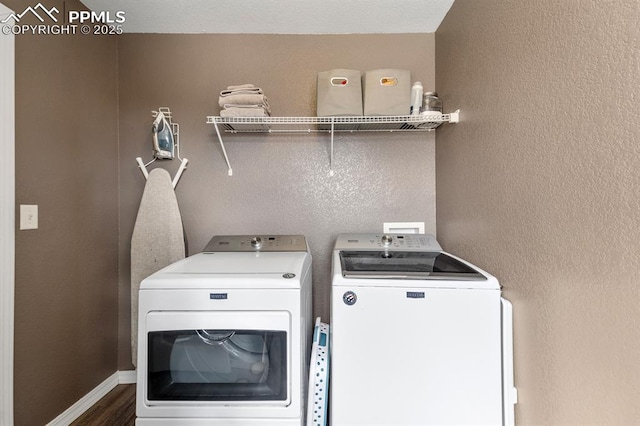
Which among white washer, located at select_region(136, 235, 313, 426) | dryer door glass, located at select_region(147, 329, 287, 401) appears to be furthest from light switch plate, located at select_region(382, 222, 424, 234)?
dryer door glass, located at select_region(147, 329, 287, 401)

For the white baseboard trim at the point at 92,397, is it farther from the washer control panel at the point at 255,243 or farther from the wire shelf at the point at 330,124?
Answer: the wire shelf at the point at 330,124

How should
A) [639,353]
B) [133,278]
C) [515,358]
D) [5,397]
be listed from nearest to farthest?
[639,353], [515,358], [5,397], [133,278]

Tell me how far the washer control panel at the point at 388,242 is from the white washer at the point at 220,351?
25.9 inches

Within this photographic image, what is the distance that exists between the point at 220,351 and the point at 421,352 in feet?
2.70

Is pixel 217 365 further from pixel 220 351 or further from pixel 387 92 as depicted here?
pixel 387 92

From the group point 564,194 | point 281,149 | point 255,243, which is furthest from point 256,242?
point 564,194

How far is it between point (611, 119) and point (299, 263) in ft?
4.06

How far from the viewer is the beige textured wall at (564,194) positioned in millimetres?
779

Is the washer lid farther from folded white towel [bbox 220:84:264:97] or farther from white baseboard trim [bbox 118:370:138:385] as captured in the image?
white baseboard trim [bbox 118:370:138:385]

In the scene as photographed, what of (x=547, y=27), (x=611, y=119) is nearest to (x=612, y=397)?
(x=611, y=119)

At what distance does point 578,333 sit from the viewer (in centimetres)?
93

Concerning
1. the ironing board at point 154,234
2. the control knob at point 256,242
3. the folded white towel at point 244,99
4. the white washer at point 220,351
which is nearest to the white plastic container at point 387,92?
the folded white towel at point 244,99

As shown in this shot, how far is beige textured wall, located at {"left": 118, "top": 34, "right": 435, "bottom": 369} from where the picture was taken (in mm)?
2229

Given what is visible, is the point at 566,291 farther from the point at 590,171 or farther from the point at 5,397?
the point at 5,397
